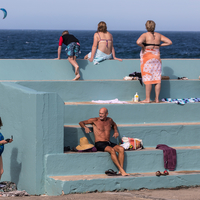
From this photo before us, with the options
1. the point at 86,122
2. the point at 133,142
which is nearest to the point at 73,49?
the point at 86,122

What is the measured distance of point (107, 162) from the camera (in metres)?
6.58

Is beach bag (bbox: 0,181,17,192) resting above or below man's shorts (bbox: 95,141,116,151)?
below

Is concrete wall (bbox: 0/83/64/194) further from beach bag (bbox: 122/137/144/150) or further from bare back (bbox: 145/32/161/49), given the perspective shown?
bare back (bbox: 145/32/161/49)

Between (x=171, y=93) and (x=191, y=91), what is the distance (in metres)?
0.49

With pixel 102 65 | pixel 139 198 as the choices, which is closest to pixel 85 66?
pixel 102 65

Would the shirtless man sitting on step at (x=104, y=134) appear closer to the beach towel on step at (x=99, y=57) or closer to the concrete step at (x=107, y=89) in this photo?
the concrete step at (x=107, y=89)

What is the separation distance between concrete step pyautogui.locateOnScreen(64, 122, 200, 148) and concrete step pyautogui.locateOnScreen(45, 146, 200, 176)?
340mm

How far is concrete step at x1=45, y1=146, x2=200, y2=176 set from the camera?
6.32m

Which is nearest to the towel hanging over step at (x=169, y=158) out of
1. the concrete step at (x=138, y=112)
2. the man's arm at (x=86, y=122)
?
the concrete step at (x=138, y=112)

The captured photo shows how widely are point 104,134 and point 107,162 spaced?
1.82 feet

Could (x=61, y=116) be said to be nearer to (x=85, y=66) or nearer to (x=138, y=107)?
(x=138, y=107)

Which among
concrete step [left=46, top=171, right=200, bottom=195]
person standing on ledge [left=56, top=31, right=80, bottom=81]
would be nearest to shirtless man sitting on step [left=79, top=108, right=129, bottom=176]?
concrete step [left=46, top=171, right=200, bottom=195]

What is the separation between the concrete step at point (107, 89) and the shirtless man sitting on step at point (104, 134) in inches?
58.7

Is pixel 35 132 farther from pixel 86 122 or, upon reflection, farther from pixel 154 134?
pixel 154 134
